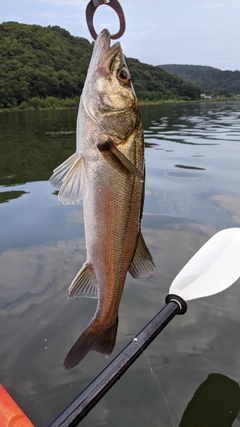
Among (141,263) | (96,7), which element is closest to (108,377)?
(141,263)

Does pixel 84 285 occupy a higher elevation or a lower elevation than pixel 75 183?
lower

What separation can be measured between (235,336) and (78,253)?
2.20 m

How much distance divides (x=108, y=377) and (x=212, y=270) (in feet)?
5.20

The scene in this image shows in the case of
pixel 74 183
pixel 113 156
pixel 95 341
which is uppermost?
pixel 113 156

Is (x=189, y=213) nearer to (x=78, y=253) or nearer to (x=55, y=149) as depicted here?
(x=78, y=253)

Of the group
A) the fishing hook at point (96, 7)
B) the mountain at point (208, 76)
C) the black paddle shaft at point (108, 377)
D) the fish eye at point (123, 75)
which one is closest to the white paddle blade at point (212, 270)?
the black paddle shaft at point (108, 377)

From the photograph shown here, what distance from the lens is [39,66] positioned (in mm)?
25094

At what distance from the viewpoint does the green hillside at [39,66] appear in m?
23.6

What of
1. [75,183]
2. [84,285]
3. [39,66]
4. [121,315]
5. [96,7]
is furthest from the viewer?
[39,66]

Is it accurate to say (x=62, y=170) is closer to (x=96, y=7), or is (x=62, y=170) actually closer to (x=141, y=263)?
(x=141, y=263)

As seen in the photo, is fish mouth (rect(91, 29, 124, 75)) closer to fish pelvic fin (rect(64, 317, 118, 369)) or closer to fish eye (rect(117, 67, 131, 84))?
fish eye (rect(117, 67, 131, 84))

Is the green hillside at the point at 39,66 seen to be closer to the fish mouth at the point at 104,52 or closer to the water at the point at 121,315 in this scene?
the water at the point at 121,315

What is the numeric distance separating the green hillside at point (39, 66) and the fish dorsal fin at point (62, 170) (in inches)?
809

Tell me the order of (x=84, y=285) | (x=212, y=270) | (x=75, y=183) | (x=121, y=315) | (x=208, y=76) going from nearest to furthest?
(x=75, y=183) → (x=84, y=285) → (x=212, y=270) → (x=121, y=315) → (x=208, y=76)
